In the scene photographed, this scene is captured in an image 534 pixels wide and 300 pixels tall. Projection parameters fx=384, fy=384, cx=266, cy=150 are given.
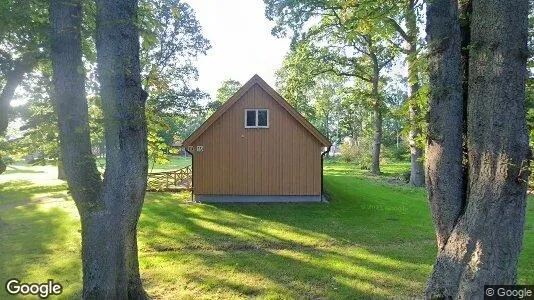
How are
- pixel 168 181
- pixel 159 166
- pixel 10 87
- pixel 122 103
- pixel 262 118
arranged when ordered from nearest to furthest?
pixel 122 103 < pixel 10 87 < pixel 262 118 < pixel 168 181 < pixel 159 166

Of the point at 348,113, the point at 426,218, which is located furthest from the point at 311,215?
the point at 348,113

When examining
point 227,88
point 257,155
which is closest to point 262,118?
point 257,155

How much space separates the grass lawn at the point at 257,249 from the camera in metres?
6.91

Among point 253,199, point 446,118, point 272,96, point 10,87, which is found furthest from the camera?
point 253,199

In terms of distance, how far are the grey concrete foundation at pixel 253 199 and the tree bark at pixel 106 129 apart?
11.5 m

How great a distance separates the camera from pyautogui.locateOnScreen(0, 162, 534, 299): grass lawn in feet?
22.7

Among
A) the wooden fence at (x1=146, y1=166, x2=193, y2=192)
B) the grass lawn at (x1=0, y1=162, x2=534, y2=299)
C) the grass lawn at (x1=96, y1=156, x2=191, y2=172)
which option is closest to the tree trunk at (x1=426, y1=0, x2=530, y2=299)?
the grass lawn at (x1=0, y1=162, x2=534, y2=299)

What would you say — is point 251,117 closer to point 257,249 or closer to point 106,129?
point 257,249

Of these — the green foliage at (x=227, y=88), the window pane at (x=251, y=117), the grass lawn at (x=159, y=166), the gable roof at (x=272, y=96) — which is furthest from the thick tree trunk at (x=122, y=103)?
the green foliage at (x=227, y=88)

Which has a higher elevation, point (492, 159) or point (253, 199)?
point (492, 159)

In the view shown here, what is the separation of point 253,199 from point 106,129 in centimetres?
1193

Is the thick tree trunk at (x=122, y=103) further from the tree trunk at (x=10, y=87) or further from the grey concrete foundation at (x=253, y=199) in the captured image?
the grey concrete foundation at (x=253, y=199)

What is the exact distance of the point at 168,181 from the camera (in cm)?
2373

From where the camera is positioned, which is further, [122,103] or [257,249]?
[257,249]
